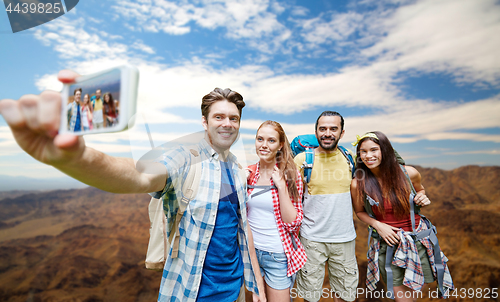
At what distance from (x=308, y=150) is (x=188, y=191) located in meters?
1.92

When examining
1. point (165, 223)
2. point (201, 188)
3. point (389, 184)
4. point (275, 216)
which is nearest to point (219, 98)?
point (201, 188)

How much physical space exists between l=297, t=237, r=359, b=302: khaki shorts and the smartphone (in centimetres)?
271

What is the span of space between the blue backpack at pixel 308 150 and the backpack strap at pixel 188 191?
5.43ft

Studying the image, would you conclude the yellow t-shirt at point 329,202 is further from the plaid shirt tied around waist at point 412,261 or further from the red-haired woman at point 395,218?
the plaid shirt tied around waist at point 412,261

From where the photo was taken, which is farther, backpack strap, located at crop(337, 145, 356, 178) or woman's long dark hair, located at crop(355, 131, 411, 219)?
backpack strap, located at crop(337, 145, 356, 178)

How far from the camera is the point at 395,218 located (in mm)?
2682

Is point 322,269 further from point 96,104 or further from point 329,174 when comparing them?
point 96,104

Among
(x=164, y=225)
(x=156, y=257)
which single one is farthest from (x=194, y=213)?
(x=156, y=257)

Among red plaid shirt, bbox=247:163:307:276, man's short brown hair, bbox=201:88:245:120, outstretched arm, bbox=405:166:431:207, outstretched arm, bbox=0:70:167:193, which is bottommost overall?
red plaid shirt, bbox=247:163:307:276

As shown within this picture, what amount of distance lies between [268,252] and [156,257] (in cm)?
114

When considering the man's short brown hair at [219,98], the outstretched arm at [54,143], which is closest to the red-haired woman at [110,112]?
the outstretched arm at [54,143]

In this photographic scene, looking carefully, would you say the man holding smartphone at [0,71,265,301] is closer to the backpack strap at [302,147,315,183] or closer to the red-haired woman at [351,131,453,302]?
the backpack strap at [302,147,315,183]

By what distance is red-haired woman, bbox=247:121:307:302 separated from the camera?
227 cm

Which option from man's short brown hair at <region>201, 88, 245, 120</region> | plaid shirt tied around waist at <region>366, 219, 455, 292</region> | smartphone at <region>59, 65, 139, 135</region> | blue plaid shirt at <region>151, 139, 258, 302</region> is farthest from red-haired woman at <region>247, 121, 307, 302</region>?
smartphone at <region>59, 65, 139, 135</region>
